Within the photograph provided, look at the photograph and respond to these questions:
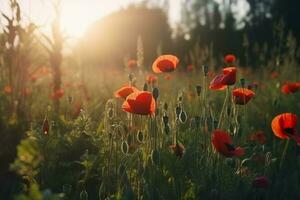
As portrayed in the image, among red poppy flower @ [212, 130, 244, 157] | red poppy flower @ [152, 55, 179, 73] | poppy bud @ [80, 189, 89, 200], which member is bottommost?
poppy bud @ [80, 189, 89, 200]

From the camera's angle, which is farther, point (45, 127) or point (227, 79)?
point (45, 127)

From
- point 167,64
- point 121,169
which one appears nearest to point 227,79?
point 167,64

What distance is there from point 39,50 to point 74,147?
76.3 inches

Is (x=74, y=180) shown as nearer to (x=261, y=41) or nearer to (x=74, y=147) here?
(x=74, y=147)

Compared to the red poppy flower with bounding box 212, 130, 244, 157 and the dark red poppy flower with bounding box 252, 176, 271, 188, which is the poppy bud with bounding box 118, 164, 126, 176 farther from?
the dark red poppy flower with bounding box 252, 176, 271, 188

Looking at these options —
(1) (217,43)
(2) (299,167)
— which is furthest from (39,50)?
(1) (217,43)

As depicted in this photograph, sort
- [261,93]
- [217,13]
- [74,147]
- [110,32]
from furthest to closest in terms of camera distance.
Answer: [110,32] < [217,13] < [261,93] < [74,147]

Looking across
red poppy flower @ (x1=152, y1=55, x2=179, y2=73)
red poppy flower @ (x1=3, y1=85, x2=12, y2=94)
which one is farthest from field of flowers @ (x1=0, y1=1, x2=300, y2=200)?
red poppy flower @ (x1=3, y1=85, x2=12, y2=94)

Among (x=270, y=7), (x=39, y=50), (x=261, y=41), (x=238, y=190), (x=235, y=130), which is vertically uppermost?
(x=270, y=7)

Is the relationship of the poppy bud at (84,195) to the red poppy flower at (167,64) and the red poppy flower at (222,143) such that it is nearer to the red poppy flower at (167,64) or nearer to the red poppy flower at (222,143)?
the red poppy flower at (222,143)

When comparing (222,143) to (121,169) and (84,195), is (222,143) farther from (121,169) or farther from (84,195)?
(84,195)

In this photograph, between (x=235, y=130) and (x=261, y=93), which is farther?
(x=261, y=93)

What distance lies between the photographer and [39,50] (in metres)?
5.11

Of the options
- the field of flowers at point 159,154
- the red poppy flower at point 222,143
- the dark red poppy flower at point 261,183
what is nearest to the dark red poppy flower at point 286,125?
the field of flowers at point 159,154
